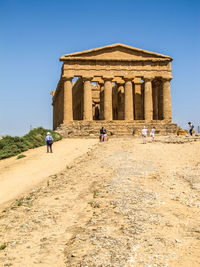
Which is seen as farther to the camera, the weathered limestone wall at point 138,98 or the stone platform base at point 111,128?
the weathered limestone wall at point 138,98

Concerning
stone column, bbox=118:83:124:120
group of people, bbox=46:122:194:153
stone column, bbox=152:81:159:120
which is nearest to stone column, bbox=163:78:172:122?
stone column, bbox=152:81:159:120

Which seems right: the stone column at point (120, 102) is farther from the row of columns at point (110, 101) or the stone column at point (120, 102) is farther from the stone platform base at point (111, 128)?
the stone platform base at point (111, 128)

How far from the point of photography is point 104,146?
83.7ft

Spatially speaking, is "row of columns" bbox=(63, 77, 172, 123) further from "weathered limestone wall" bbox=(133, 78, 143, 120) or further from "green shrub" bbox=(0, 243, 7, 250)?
"green shrub" bbox=(0, 243, 7, 250)

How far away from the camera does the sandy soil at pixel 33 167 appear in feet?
56.9

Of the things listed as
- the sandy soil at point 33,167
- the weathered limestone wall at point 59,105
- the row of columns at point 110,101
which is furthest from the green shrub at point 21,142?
the weathered limestone wall at point 59,105

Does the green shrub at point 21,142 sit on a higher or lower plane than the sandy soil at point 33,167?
higher

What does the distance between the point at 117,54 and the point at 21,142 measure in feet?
54.4

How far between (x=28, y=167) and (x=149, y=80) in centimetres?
2262

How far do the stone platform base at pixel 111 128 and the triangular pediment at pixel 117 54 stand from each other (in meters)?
8.07

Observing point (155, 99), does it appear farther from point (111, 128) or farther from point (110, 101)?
point (111, 128)

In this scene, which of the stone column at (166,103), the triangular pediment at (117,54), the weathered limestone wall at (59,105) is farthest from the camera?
the weathered limestone wall at (59,105)

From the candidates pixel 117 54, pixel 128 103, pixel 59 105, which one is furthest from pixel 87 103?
pixel 59 105

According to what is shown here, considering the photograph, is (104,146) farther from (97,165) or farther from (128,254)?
(128,254)
